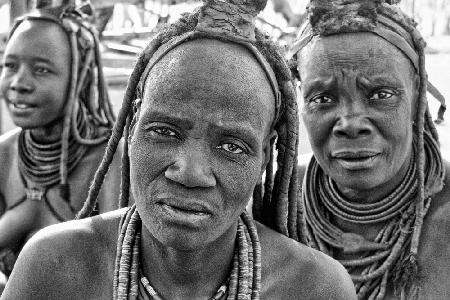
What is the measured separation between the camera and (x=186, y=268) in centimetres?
270

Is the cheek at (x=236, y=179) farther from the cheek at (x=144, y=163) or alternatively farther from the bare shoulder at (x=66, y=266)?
the bare shoulder at (x=66, y=266)

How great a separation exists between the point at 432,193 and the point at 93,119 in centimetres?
214

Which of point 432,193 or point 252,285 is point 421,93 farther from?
point 252,285

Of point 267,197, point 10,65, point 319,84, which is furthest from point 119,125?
point 10,65

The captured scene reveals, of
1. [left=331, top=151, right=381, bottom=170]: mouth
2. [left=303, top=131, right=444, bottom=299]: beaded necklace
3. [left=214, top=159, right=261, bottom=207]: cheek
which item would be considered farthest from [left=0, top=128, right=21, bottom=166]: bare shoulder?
[left=214, top=159, right=261, bottom=207]: cheek

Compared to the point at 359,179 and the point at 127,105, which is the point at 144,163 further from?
the point at 359,179

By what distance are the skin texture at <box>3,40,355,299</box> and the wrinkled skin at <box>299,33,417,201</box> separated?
0.82 m

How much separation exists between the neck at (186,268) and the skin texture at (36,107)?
6.87ft

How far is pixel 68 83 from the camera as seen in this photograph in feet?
16.5

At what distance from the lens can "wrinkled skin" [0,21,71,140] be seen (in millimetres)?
4863

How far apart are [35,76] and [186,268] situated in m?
2.45

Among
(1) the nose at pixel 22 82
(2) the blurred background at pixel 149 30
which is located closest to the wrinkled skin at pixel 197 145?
(1) the nose at pixel 22 82

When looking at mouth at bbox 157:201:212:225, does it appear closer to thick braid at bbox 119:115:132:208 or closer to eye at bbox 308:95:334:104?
thick braid at bbox 119:115:132:208

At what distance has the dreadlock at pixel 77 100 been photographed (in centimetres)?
499
